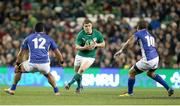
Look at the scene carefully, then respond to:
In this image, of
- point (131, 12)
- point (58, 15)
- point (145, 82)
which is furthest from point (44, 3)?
point (145, 82)

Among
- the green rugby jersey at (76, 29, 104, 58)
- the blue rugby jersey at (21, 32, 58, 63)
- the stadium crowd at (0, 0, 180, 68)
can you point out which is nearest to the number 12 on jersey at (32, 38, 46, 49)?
the blue rugby jersey at (21, 32, 58, 63)

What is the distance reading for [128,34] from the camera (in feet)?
98.3

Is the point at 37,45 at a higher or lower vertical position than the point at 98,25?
lower

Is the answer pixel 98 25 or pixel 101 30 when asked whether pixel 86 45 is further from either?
pixel 98 25

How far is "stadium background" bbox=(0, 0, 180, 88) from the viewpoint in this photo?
2875cm

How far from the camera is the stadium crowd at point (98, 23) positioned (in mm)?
29047

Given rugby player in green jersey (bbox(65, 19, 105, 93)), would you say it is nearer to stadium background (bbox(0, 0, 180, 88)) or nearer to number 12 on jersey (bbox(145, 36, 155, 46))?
number 12 on jersey (bbox(145, 36, 155, 46))

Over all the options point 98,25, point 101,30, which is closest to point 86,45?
point 101,30

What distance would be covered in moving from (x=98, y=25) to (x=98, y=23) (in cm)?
10

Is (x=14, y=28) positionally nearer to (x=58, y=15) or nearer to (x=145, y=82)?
(x=58, y=15)

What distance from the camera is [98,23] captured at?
30375 mm

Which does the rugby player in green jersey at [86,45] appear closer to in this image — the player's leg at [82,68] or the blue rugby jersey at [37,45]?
the player's leg at [82,68]

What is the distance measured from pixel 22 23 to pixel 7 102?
15.2 meters

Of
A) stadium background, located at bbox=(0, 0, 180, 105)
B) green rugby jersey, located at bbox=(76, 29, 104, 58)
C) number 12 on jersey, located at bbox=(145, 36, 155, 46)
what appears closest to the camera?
number 12 on jersey, located at bbox=(145, 36, 155, 46)
